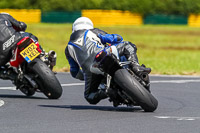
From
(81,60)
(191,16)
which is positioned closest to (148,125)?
(81,60)

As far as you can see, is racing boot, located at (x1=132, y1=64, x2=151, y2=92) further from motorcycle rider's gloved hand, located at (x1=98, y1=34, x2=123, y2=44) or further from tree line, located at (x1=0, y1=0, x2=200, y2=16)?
tree line, located at (x1=0, y1=0, x2=200, y2=16)

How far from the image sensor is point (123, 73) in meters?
8.20

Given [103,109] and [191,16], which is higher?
[103,109]

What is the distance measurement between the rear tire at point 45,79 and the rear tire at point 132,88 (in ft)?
6.99

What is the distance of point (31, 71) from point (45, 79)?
1.27 feet

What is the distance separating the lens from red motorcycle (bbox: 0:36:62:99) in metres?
10.1

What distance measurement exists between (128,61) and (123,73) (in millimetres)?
289

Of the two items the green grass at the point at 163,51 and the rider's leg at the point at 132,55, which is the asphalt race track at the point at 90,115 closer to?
the rider's leg at the point at 132,55

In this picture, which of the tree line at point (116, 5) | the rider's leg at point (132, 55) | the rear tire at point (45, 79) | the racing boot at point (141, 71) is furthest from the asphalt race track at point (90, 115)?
the tree line at point (116, 5)

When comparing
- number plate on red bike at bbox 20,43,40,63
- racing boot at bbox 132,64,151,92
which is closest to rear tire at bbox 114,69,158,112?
racing boot at bbox 132,64,151,92

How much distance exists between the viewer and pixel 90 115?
822 centimetres

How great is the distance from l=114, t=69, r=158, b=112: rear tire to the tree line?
185 ft

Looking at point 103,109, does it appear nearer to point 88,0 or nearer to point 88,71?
point 88,71

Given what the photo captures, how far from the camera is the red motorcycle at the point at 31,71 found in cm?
1015
